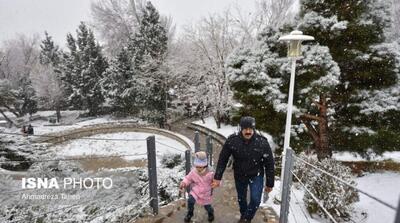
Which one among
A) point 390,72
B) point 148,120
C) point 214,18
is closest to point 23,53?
point 148,120

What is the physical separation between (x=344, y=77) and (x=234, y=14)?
13.0m

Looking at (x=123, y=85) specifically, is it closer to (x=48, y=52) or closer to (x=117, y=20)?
(x=117, y=20)

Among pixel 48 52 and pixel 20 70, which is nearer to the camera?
pixel 48 52

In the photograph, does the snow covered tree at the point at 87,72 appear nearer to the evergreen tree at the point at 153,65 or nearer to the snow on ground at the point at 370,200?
the evergreen tree at the point at 153,65

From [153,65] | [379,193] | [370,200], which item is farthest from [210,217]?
[153,65]

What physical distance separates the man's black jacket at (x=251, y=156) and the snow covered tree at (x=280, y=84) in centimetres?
617

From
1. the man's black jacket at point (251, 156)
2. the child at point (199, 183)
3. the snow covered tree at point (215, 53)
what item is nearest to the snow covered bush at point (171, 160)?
the snow covered tree at point (215, 53)

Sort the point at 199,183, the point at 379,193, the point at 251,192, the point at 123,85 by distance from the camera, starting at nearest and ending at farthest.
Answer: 1. the point at 251,192
2. the point at 199,183
3. the point at 379,193
4. the point at 123,85

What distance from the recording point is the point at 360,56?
9820mm

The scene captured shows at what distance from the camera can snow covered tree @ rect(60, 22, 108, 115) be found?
31.7m

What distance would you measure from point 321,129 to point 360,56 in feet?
9.71

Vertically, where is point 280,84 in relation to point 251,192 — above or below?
above

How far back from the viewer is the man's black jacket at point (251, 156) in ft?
13.5

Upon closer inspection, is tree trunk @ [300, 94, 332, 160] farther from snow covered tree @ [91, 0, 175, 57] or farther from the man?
snow covered tree @ [91, 0, 175, 57]
